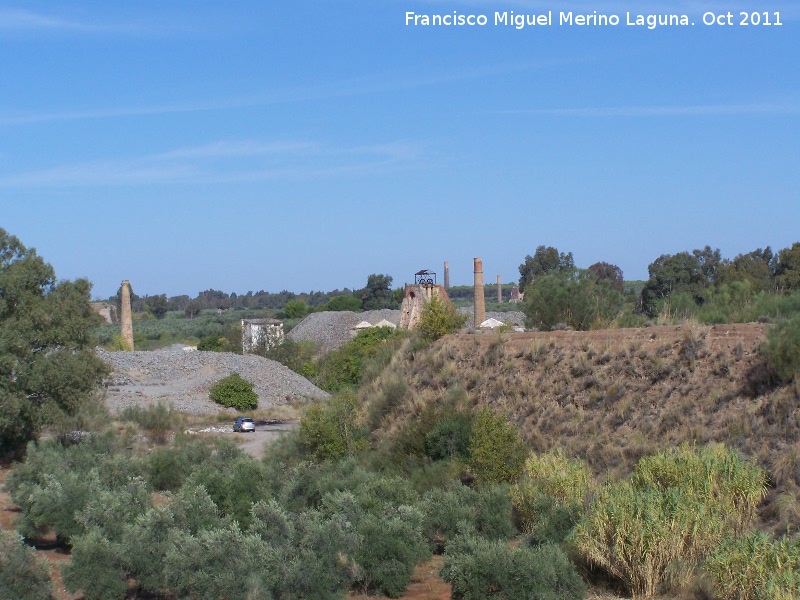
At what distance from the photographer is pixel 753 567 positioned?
30.3ft

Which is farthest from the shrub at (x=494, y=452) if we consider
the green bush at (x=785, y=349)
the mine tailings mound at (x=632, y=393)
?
the green bush at (x=785, y=349)

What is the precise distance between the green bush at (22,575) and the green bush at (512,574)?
4804 mm

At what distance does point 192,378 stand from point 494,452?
3466 cm

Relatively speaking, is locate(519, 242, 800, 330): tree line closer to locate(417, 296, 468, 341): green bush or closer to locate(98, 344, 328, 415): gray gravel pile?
locate(417, 296, 468, 341): green bush

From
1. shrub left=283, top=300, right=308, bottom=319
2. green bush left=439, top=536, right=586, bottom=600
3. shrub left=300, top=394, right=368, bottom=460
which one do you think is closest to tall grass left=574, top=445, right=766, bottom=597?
green bush left=439, top=536, right=586, bottom=600

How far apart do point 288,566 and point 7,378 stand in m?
15.9

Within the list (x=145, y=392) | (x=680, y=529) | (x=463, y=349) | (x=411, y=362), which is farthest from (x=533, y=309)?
(x=145, y=392)

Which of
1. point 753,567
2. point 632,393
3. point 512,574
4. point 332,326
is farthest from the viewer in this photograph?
point 332,326

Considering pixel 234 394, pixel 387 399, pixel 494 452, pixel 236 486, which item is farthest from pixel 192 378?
pixel 494 452

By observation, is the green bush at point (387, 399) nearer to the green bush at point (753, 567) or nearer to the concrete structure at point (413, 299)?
the green bush at point (753, 567)

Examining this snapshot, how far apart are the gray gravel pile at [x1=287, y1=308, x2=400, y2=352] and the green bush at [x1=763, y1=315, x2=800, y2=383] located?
221ft

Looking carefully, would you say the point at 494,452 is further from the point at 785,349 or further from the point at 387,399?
the point at 387,399

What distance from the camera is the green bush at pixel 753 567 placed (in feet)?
29.0

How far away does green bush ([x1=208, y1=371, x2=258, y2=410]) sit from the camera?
145 ft
